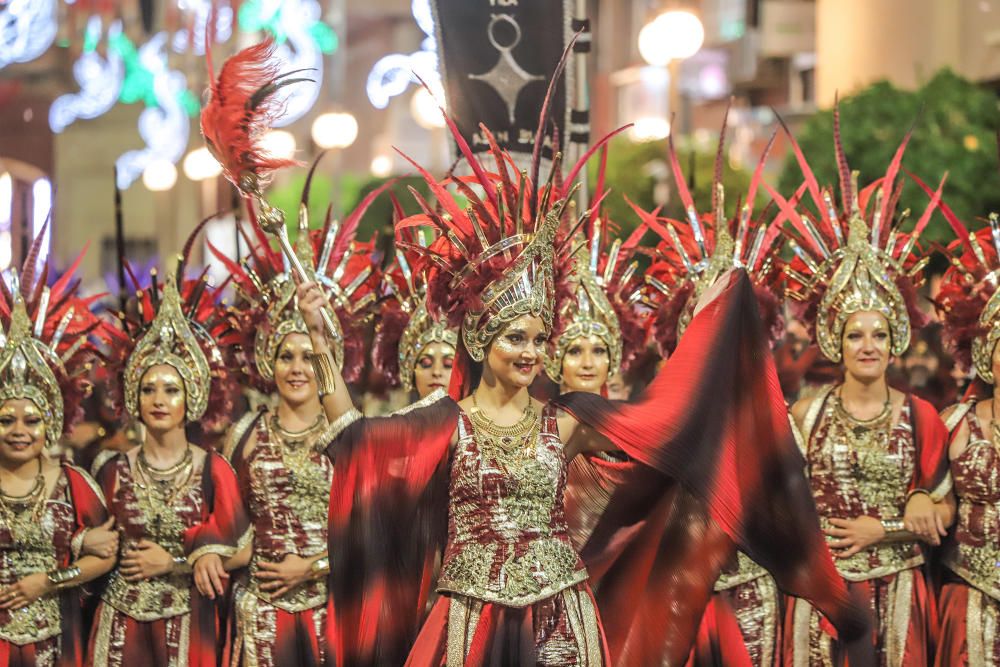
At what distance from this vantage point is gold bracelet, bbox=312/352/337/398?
5707 millimetres

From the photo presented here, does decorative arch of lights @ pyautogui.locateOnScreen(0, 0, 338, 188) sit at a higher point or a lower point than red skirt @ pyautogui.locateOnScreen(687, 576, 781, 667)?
higher

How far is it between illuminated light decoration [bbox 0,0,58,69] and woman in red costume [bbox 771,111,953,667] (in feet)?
60.3

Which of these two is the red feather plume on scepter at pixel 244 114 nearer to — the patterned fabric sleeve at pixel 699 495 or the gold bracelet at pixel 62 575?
the patterned fabric sleeve at pixel 699 495

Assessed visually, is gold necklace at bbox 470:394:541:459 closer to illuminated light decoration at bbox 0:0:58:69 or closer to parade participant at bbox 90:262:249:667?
parade participant at bbox 90:262:249:667

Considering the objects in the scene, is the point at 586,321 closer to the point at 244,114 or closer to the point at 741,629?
the point at 741,629

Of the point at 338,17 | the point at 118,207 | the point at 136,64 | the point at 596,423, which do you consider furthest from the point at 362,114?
the point at 596,423

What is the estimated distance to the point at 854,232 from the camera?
7.83 metres

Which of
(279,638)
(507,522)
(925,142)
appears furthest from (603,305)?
(925,142)

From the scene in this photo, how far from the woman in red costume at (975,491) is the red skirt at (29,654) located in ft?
12.9

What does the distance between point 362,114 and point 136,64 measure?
17262 millimetres

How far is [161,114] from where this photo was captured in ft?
110

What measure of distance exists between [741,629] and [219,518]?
2.42m

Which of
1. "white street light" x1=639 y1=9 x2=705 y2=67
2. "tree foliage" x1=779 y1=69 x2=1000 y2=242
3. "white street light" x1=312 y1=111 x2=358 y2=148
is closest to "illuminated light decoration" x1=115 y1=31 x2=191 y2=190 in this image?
"white street light" x1=312 y1=111 x2=358 y2=148

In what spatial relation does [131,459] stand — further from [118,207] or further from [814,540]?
[814,540]
